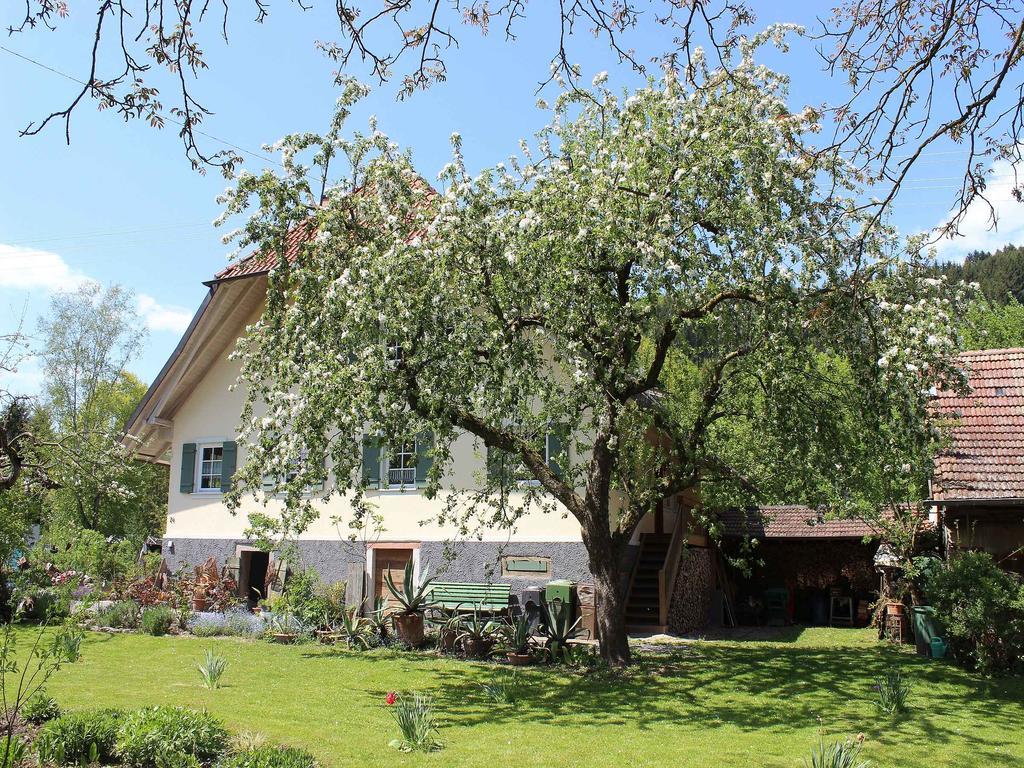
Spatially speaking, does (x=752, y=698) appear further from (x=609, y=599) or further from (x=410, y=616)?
(x=410, y=616)

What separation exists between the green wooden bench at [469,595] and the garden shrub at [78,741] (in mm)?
9428

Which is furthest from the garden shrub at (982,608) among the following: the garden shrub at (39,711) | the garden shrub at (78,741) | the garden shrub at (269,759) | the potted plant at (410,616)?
the garden shrub at (39,711)

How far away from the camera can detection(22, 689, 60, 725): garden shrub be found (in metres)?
7.57

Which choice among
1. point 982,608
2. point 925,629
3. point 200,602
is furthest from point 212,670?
point 925,629

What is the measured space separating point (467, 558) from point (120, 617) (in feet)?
22.5

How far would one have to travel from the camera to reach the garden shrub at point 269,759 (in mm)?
5965

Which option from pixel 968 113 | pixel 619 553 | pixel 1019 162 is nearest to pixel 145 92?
pixel 968 113

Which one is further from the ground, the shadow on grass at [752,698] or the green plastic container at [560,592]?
the green plastic container at [560,592]

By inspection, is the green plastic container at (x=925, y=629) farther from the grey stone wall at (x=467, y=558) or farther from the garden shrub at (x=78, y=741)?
the garden shrub at (x=78, y=741)

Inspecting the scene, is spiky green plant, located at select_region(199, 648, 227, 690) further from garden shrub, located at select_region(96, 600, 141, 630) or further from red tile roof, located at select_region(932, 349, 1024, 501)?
red tile roof, located at select_region(932, 349, 1024, 501)

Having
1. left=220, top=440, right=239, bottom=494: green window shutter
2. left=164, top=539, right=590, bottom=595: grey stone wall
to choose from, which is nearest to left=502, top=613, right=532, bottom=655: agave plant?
left=164, top=539, right=590, bottom=595: grey stone wall

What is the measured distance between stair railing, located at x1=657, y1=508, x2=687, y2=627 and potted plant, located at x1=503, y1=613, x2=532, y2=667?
4.18 meters

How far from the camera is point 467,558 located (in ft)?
56.9

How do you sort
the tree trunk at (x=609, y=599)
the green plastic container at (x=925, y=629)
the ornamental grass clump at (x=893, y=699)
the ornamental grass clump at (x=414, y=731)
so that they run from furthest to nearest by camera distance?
1. the green plastic container at (x=925, y=629)
2. the tree trunk at (x=609, y=599)
3. the ornamental grass clump at (x=893, y=699)
4. the ornamental grass clump at (x=414, y=731)
